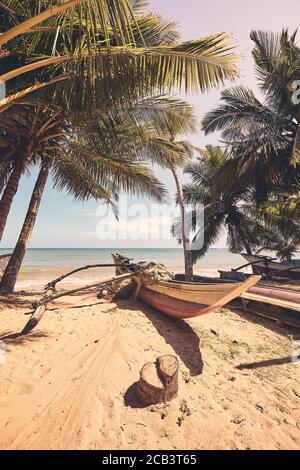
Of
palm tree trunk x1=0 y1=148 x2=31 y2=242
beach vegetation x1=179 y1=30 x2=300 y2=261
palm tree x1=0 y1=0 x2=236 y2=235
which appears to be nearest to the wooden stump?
palm tree x1=0 y1=0 x2=236 y2=235

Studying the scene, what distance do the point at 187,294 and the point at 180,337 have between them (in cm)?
83

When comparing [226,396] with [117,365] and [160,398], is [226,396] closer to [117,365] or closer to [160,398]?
[160,398]

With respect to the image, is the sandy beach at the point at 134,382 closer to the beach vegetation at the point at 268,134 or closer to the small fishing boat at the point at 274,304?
the small fishing boat at the point at 274,304

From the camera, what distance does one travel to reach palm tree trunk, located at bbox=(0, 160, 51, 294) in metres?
7.22

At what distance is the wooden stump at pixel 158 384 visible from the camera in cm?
271

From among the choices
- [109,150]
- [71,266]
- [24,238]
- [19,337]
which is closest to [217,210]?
[109,150]

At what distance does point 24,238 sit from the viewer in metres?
7.40

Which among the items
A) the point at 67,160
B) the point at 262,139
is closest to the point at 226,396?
the point at 67,160

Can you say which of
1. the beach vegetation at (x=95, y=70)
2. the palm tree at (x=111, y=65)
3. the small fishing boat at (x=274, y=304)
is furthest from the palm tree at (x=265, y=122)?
the palm tree at (x=111, y=65)

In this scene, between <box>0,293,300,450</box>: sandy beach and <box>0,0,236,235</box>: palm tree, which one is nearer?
<box>0,293,300,450</box>: sandy beach

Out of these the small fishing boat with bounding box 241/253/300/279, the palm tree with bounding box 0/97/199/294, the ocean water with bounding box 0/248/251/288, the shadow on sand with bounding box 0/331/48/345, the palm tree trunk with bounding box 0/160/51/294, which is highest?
the palm tree with bounding box 0/97/199/294

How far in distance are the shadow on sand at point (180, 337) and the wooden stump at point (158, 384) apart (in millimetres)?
640

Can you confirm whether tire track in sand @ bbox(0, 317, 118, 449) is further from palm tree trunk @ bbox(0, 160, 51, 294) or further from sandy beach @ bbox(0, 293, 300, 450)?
palm tree trunk @ bbox(0, 160, 51, 294)

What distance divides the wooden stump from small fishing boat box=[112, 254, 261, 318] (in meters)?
1.13
